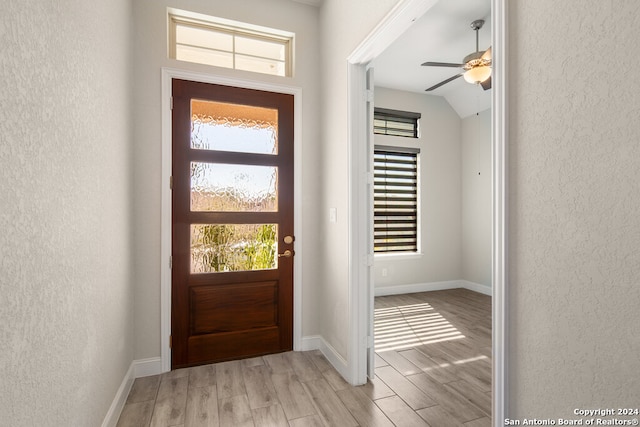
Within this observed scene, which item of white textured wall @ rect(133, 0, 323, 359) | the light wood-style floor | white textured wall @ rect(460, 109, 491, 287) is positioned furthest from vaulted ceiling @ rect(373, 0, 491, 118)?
the light wood-style floor

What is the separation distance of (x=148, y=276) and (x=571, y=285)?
260 cm

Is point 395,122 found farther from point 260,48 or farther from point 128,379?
point 128,379

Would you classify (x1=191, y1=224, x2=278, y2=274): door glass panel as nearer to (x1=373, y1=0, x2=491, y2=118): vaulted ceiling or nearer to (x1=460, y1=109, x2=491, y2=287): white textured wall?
(x1=373, y1=0, x2=491, y2=118): vaulted ceiling

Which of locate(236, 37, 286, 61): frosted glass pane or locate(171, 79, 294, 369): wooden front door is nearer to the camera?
locate(171, 79, 294, 369): wooden front door

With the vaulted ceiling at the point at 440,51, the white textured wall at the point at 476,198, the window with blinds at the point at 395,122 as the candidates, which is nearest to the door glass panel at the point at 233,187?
the vaulted ceiling at the point at 440,51

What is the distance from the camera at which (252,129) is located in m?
2.76

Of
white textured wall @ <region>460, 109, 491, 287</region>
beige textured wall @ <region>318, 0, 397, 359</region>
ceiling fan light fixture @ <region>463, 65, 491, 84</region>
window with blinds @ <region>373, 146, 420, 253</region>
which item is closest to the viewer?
beige textured wall @ <region>318, 0, 397, 359</region>

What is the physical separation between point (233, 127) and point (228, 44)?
2.49ft

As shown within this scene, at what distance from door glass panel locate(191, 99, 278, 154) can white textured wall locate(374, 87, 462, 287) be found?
2565 millimetres

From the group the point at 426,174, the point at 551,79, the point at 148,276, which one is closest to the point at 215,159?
the point at 148,276

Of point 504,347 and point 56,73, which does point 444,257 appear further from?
point 56,73

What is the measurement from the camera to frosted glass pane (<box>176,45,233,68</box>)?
8.75 ft

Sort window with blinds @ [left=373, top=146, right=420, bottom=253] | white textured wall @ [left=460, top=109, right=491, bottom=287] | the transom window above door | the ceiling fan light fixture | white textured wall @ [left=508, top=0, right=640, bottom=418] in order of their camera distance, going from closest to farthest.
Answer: white textured wall @ [left=508, top=0, right=640, bottom=418]
the transom window above door
the ceiling fan light fixture
white textured wall @ [left=460, top=109, right=491, bottom=287]
window with blinds @ [left=373, top=146, right=420, bottom=253]

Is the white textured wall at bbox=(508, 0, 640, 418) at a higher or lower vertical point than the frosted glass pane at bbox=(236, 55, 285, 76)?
lower
